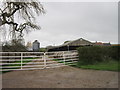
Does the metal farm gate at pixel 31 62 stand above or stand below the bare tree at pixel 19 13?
below

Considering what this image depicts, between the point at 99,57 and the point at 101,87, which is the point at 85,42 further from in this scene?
the point at 101,87

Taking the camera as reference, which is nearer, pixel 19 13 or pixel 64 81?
pixel 64 81

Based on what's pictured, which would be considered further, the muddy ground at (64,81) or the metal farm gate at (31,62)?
the metal farm gate at (31,62)

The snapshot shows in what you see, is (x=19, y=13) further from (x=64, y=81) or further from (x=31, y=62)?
(x=64, y=81)

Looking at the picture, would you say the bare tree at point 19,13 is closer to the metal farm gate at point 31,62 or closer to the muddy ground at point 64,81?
the metal farm gate at point 31,62

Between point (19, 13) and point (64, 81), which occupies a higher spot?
→ point (19, 13)

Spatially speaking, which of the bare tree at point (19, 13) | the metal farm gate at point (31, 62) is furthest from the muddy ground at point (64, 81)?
the bare tree at point (19, 13)

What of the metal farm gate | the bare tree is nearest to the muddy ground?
the metal farm gate

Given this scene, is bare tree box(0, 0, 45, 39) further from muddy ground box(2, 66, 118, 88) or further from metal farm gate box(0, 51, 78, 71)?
muddy ground box(2, 66, 118, 88)

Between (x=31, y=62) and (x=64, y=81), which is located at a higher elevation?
(x=64, y=81)

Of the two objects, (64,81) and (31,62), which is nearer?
(64,81)

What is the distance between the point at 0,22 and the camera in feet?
36.7

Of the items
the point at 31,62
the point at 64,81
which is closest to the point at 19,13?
the point at 31,62

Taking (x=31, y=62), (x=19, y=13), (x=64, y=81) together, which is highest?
(x=19, y=13)
